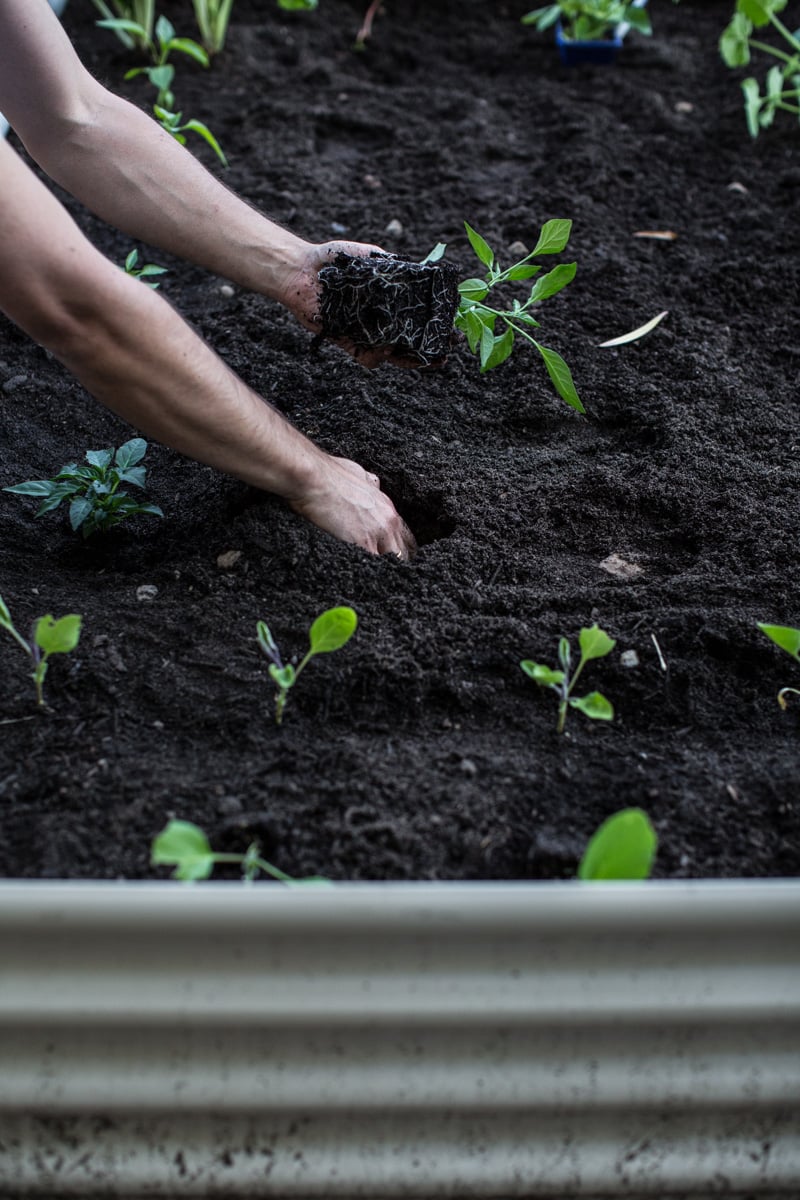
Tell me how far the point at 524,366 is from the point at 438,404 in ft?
0.58

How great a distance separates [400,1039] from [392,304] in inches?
36.5

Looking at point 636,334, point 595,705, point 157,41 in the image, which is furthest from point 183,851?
point 157,41

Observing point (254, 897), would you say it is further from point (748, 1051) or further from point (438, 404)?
point (438, 404)

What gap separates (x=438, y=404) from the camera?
64.3 inches

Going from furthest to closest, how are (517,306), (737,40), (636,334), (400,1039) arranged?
1. (737,40)
2. (636,334)
3. (517,306)
4. (400,1039)

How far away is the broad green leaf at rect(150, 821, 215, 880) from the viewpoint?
2.60 ft

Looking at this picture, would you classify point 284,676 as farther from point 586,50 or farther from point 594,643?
point 586,50

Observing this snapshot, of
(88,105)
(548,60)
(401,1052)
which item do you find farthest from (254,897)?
(548,60)

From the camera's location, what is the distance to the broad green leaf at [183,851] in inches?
31.2

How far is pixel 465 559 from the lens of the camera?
4.34ft

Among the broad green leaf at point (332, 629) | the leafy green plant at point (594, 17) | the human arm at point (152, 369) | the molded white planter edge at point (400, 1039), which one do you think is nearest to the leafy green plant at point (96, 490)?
the human arm at point (152, 369)

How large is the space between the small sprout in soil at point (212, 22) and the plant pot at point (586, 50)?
0.83m

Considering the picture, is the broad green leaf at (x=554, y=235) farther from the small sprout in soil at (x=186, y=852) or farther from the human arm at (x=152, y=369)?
the small sprout in soil at (x=186, y=852)

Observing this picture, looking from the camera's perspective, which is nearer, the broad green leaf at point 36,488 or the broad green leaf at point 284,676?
the broad green leaf at point 284,676
